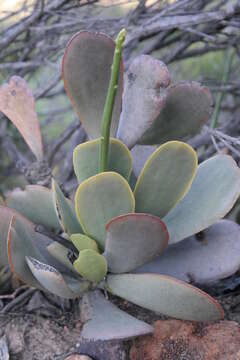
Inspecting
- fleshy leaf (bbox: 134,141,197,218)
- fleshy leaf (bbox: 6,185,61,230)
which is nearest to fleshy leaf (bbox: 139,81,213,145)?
fleshy leaf (bbox: 134,141,197,218)

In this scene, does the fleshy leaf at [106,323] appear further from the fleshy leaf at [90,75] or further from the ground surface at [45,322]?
the fleshy leaf at [90,75]

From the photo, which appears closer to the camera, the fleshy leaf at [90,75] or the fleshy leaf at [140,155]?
the fleshy leaf at [90,75]

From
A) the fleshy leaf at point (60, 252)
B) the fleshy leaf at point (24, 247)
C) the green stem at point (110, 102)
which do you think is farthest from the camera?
the fleshy leaf at point (60, 252)

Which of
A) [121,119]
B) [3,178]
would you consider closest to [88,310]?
[121,119]

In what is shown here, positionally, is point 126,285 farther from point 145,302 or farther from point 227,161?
point 227,161

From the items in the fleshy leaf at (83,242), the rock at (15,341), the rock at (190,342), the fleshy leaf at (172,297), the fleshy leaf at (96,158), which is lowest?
the rock at (190,342)

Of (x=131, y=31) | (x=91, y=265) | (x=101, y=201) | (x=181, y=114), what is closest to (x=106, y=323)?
(x=91, y=265)

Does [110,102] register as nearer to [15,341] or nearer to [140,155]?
[140,155]

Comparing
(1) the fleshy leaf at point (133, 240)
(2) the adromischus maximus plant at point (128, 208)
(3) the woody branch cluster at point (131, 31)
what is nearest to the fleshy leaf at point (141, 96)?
(2) the adromischus maximus plant at point (128, 208)
